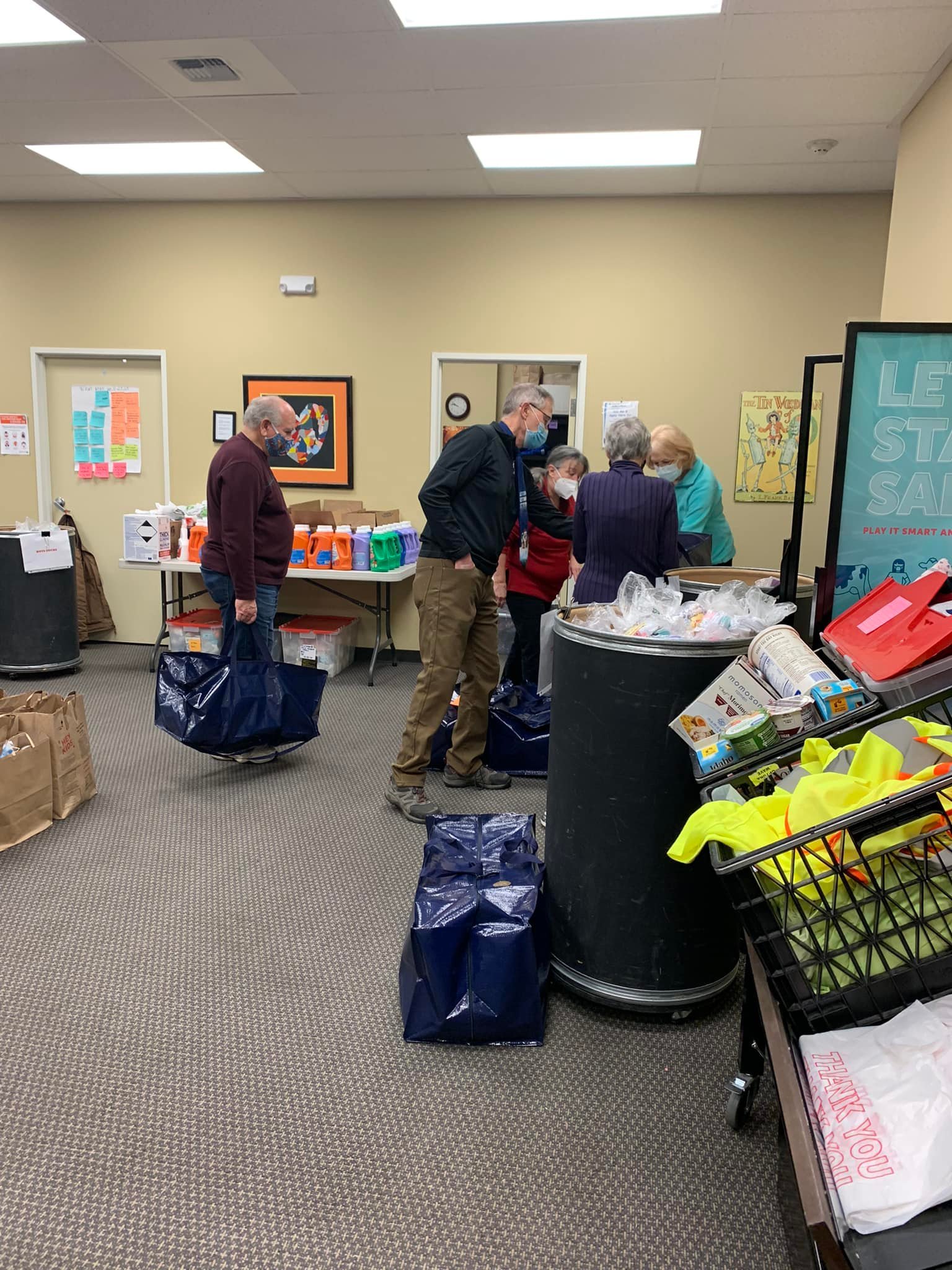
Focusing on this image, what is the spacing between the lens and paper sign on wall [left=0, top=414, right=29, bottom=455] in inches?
240

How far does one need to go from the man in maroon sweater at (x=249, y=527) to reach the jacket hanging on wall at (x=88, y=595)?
2.60m

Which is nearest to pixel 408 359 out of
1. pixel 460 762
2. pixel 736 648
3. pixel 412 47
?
pixel 412 47

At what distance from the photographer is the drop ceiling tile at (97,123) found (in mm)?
4137

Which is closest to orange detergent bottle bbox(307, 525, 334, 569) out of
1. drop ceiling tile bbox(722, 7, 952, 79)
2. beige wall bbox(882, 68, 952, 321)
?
drop ceiling tile bbox(722, 7, 952, 79)

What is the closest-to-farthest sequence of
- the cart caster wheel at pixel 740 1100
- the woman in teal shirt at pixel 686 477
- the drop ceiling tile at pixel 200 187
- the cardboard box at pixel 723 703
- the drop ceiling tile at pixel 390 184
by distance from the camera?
the cardboard box at pixel 723 703 → the cart caster wheel at pixel 740 1100 → the woman in teal shirt at pixel 686 477 → the drop ceiling tile at pixel 390 184 → the drop ceiling tile at pixel 200 187

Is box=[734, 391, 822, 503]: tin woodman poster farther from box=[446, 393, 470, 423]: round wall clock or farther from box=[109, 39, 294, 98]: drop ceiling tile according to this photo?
box=[109, 39, 294, 98]: drop ceiling tile

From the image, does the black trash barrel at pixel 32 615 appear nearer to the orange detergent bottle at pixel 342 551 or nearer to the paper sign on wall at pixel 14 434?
the paper sign on wall at pixel 14 434

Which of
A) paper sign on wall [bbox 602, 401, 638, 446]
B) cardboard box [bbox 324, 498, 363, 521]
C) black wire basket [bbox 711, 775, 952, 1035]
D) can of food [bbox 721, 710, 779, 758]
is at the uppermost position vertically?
paper sign on wall [bbox 602, 401, 638, 446]

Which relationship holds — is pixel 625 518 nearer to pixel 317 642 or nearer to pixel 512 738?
pixel 512 738

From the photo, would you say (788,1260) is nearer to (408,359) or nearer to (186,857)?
(186,857)

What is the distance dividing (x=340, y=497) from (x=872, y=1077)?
524 centimetres

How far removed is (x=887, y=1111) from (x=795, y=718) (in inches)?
22.4

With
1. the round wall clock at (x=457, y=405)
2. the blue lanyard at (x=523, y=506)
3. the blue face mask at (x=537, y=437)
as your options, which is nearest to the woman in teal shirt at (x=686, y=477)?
the blue lanyard at (x=523, y=506)

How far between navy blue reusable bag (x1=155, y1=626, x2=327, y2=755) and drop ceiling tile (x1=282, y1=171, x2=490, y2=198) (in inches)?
120
